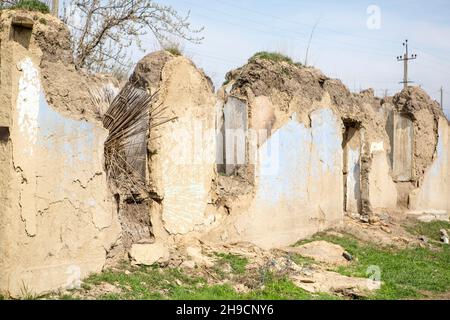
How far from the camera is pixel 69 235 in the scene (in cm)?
626

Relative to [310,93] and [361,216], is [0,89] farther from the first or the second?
[361,216]

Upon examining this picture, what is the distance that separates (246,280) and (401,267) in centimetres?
303

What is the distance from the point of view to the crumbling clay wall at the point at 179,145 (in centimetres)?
761

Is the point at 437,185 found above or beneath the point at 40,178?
beneath

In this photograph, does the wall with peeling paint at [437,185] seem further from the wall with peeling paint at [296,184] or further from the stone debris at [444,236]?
the wall with peeling paint at [296,184]

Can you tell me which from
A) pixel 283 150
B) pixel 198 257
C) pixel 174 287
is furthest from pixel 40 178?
pixel 283 150

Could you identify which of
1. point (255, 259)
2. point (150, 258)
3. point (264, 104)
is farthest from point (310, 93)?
point (150, 258)

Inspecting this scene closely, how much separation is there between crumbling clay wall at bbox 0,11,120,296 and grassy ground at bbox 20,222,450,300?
0.30 meters

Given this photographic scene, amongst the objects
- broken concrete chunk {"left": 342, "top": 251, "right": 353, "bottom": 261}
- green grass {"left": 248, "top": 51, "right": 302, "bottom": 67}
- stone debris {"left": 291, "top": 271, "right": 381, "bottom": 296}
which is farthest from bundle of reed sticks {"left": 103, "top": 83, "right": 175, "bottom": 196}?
broken concrete chunk {"left": 342, "top": 251, "right": 353, "bottom": 261}

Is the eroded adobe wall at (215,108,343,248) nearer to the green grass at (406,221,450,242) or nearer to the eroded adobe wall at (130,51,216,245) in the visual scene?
the eroded adobe wall at (130,51,216,245)

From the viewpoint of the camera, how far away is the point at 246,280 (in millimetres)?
7125

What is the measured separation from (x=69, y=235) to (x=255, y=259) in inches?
109

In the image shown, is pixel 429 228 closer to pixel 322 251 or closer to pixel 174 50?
pixel 322 251
